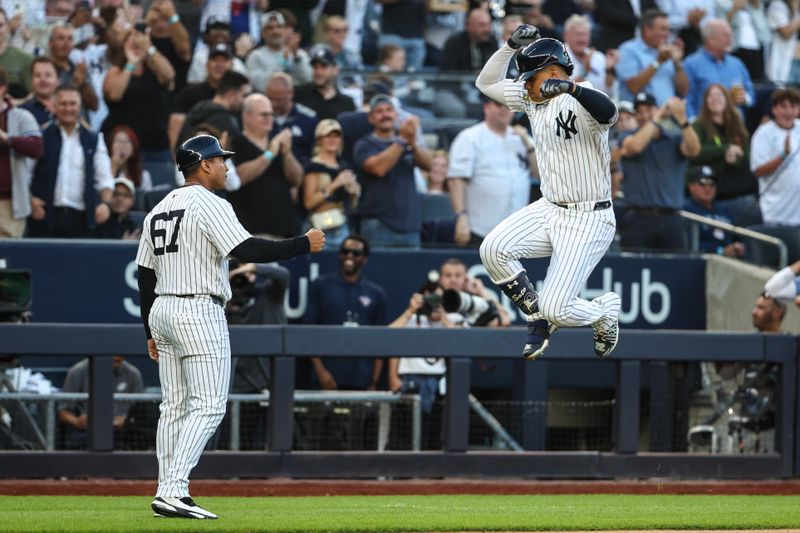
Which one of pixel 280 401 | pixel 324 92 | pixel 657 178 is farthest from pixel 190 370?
pixel 657 178

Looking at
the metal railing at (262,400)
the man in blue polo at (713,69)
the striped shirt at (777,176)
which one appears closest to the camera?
the metal railing at (262,400)

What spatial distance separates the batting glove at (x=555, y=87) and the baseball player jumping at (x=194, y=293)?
1372mm

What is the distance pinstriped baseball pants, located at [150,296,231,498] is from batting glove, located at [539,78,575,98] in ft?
6.77

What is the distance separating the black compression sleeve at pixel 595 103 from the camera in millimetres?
7445

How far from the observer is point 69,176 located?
11.8 metres

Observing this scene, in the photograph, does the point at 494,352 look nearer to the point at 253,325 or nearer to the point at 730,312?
the point at 253,325

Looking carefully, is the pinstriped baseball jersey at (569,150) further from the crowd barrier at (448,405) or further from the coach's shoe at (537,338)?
the crowd barrier at (448,405)

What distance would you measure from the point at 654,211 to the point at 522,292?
5117mm

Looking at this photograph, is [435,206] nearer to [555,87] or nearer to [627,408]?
[627,408]

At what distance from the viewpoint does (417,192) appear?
1281 cm

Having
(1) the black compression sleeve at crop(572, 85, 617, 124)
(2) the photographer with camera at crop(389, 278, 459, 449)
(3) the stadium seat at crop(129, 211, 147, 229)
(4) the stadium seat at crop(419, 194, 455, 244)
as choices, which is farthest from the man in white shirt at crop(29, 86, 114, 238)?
(1) the black compression sleeve at crop(572, 85, 617, 124)

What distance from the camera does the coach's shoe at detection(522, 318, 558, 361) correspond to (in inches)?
314

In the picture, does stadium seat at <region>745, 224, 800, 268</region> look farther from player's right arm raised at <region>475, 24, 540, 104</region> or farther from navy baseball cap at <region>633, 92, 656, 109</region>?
player's right arm raised at <region>475, 24, 540, 104</region>

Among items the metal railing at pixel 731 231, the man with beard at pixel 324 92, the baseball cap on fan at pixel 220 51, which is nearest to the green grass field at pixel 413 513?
the metal railing at pixel 731 231
